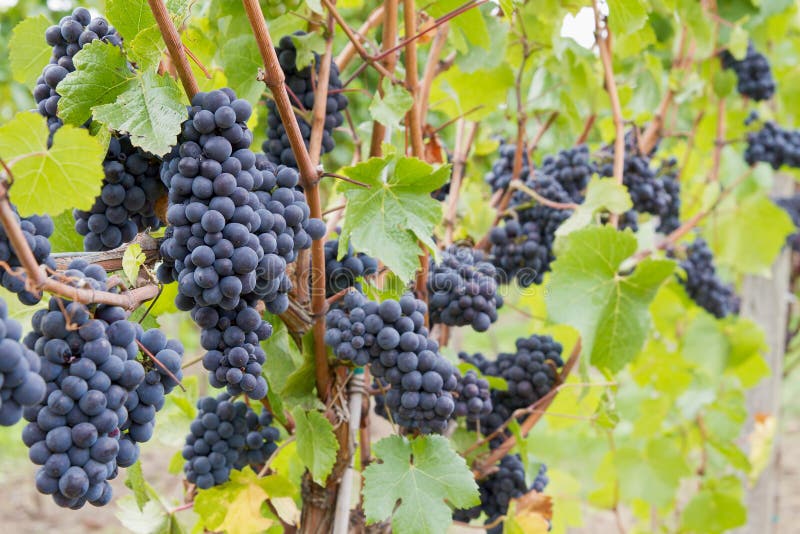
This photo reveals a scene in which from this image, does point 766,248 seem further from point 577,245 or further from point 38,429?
point 38,429

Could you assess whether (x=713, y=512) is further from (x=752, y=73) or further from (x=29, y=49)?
(x=29, y=49)

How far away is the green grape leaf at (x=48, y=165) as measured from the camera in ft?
2.50

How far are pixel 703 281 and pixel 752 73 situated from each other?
78cm

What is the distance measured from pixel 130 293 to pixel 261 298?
0.61 ft

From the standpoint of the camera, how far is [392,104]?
126cm

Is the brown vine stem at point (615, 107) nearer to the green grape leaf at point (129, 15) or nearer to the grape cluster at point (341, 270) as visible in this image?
the grape cluster at point (341, 270)

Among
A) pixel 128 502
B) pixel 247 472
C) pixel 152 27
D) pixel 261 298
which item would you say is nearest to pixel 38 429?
pixel 261 298

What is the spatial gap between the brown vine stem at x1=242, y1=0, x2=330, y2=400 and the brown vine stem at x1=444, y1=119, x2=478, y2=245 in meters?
0.53

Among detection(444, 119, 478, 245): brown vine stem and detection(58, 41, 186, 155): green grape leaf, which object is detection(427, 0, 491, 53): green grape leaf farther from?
detection(58, 41, 186, 155): green grape leaf

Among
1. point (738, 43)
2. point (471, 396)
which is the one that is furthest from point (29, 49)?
point (738, 43)

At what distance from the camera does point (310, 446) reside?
1.20 m

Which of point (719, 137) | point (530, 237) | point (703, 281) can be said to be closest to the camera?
point (530, 237)

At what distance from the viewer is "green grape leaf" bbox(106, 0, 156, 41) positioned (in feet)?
3.07

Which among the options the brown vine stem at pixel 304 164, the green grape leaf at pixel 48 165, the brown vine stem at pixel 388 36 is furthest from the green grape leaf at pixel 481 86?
the green grape leaf at pixel 48 165
